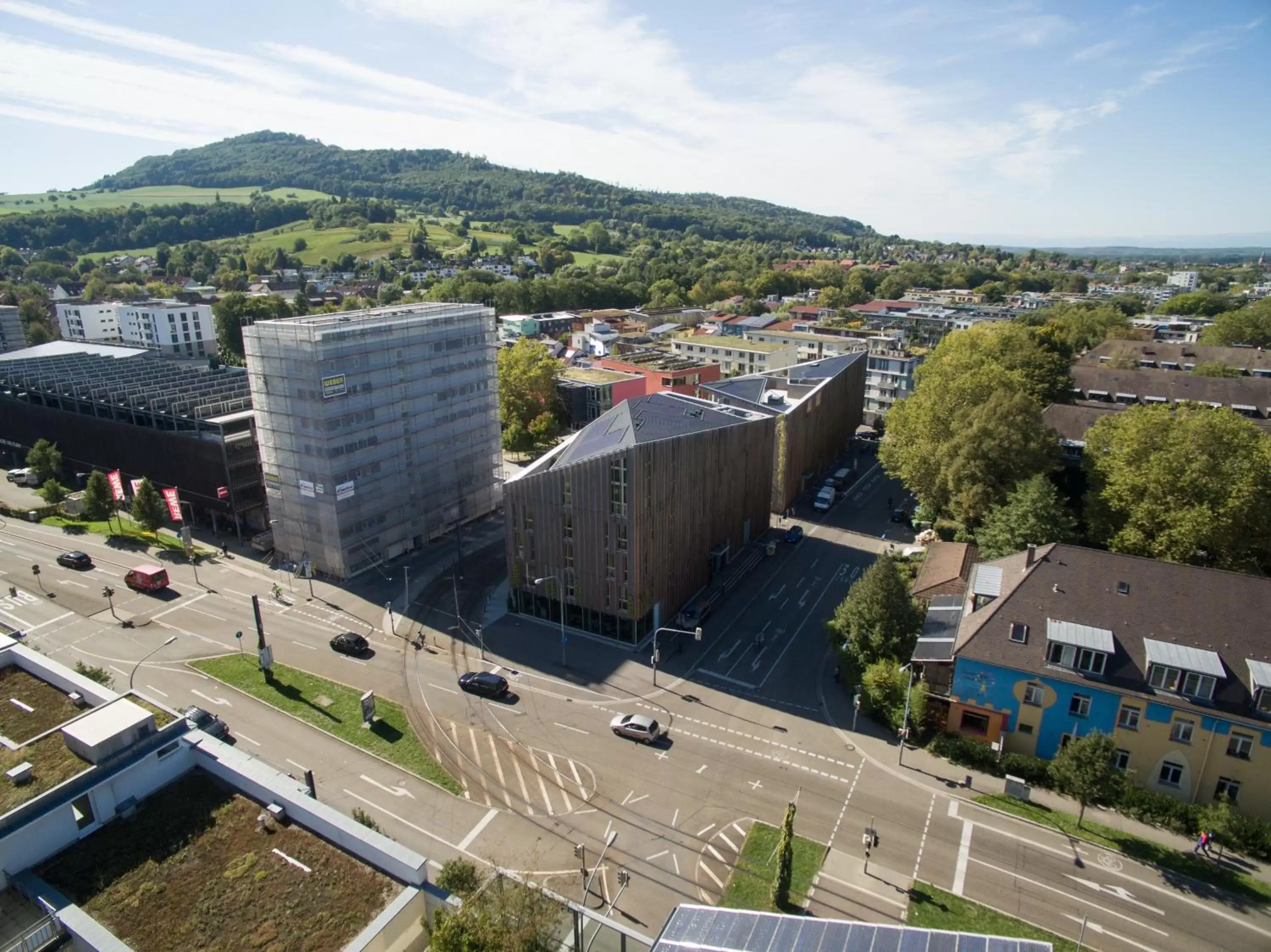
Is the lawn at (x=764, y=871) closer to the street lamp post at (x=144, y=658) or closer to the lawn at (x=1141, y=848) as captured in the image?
the lawn at (x=1141, y=848)

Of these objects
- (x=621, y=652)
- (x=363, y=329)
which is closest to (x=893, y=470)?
(x=621, y=652)

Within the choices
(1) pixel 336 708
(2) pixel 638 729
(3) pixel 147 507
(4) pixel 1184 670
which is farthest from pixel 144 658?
(4) pixel 1184 670

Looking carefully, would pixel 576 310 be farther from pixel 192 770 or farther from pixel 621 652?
pixel 192 770

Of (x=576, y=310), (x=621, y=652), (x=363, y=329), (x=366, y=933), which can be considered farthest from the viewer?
(x=576, y=310)

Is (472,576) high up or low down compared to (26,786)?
down

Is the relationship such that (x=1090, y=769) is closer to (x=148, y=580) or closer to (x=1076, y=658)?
(x=1076, y=658)

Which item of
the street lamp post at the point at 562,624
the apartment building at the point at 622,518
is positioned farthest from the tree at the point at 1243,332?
the street lamp post at the point at 562,624
